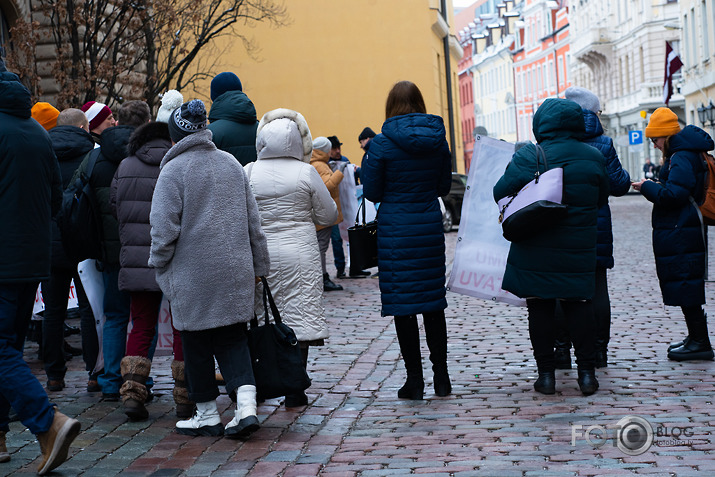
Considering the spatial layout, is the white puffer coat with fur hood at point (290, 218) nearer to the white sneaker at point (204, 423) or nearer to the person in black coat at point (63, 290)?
the white sneaker at point (204, 423)

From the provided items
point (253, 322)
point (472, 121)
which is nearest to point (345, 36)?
point (253, 322)

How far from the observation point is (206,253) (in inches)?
229

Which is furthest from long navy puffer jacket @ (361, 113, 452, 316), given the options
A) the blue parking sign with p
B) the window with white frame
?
the blue parking sign with p

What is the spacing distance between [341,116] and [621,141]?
1122 inches

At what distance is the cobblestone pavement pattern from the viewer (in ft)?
17.1

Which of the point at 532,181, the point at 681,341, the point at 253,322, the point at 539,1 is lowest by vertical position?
the point at 681,341

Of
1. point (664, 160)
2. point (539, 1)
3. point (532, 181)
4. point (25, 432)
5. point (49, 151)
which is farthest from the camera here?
point (539, 1)

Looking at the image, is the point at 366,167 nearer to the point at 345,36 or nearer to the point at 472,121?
the point at 345,36

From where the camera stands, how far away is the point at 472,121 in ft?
381

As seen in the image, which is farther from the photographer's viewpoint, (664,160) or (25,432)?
(664,160)

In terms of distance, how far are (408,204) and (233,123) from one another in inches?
64.7

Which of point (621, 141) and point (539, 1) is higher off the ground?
point (539, 1)

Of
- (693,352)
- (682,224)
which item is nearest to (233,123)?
(682,224)

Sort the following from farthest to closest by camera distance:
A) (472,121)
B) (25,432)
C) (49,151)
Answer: (472,121), (25,432), (49,151)
